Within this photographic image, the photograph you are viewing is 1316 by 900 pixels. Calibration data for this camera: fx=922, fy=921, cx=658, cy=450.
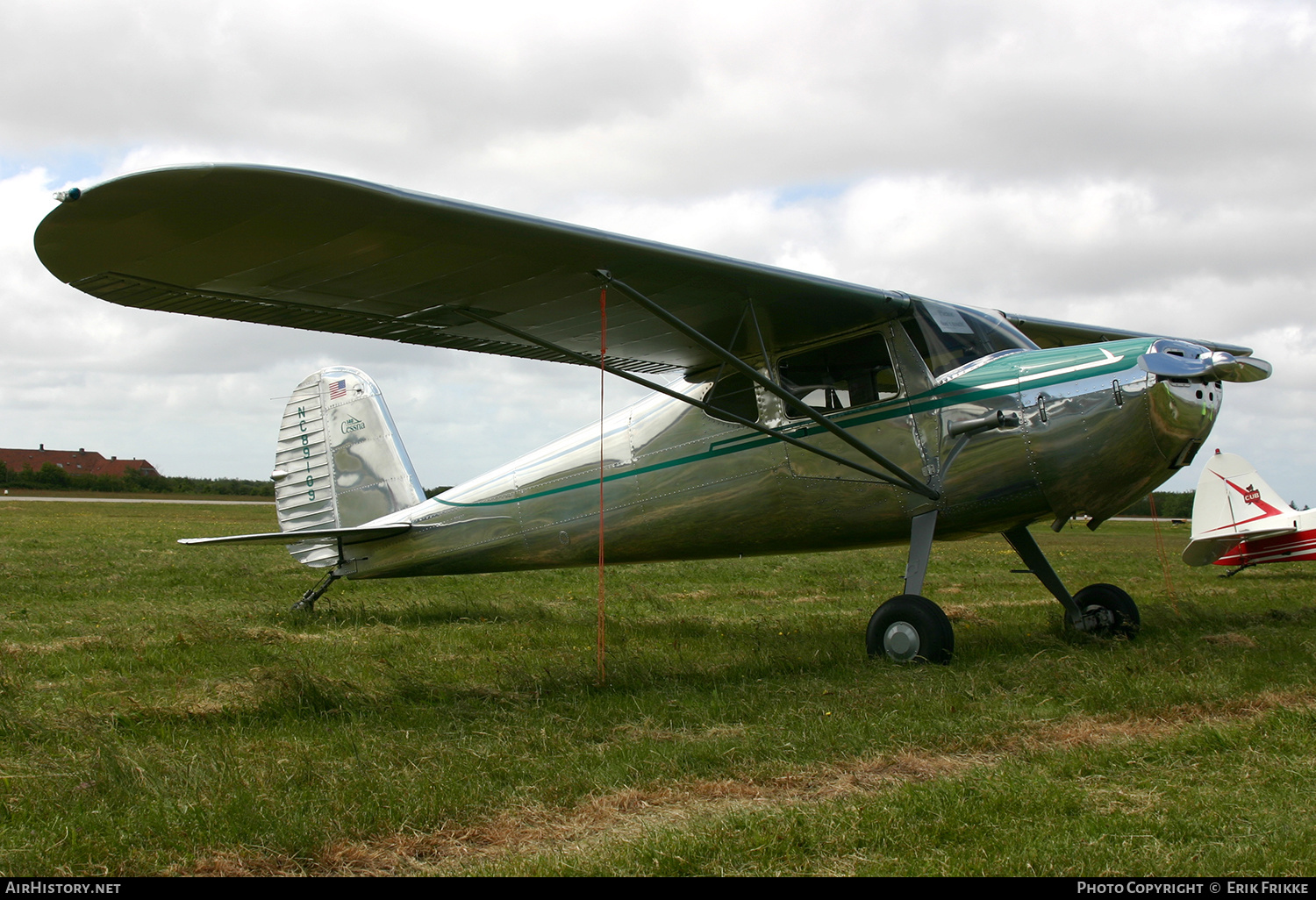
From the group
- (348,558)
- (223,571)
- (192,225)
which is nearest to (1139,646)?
(192,225)

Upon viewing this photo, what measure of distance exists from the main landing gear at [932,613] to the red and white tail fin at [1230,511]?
8.27 metres

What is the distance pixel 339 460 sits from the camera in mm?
10047

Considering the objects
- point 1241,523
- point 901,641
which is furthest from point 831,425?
point 1241,523

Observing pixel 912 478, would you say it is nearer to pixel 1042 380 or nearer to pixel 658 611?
pixel 1042 380

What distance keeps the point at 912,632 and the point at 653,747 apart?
8.82ft

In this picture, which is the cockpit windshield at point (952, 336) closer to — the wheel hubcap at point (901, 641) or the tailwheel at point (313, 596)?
the wheel hubcap at point (901, 641)

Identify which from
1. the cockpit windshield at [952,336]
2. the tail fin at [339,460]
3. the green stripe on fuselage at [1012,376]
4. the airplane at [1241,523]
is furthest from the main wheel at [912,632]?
the airplane at [1241,523]

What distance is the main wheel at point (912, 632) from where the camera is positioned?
6.12 meters

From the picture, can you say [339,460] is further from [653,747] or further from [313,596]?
[653,747]

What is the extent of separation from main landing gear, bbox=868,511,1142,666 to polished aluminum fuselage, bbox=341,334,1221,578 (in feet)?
1.35

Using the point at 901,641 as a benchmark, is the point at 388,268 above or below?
above

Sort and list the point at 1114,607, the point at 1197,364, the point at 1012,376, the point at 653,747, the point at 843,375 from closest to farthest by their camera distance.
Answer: the point at 653,747 < the point at 1197,364 < the point at 1012,376 < the point at 843,375 < the point at 1114,607
